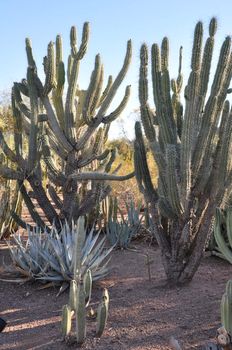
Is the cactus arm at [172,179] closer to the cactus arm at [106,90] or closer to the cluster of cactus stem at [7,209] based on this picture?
the cactus arm at [106,90]

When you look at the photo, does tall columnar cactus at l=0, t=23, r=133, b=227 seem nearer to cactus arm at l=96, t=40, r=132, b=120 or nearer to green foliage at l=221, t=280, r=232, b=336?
cactus arm at l=96, t=40, r=132, b=120

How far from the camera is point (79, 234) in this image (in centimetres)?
388

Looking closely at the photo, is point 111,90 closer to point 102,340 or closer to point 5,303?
point 5,303

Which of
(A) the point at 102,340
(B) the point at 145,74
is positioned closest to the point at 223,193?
(B) the point at 145,74

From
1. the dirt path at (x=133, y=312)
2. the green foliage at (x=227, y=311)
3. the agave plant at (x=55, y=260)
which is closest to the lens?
the green foliage at (x=227, y=311)

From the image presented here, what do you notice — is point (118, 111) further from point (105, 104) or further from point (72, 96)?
point (72, 96)

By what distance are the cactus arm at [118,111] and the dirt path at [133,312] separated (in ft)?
7.77

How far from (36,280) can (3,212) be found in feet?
7.53

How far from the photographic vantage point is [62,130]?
6758 millimetres

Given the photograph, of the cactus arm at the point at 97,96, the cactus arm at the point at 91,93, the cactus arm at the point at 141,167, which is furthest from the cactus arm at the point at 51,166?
the cactus arm at the point at 141,167

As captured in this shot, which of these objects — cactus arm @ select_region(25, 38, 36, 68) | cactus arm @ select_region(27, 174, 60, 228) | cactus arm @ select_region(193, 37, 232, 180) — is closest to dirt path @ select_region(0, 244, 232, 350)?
cactus arm @ select_region(193, 37, 232, 180)

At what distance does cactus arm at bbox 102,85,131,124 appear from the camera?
700cm

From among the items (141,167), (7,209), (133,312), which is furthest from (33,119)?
(133,312)

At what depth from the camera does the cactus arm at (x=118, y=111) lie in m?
7.00
